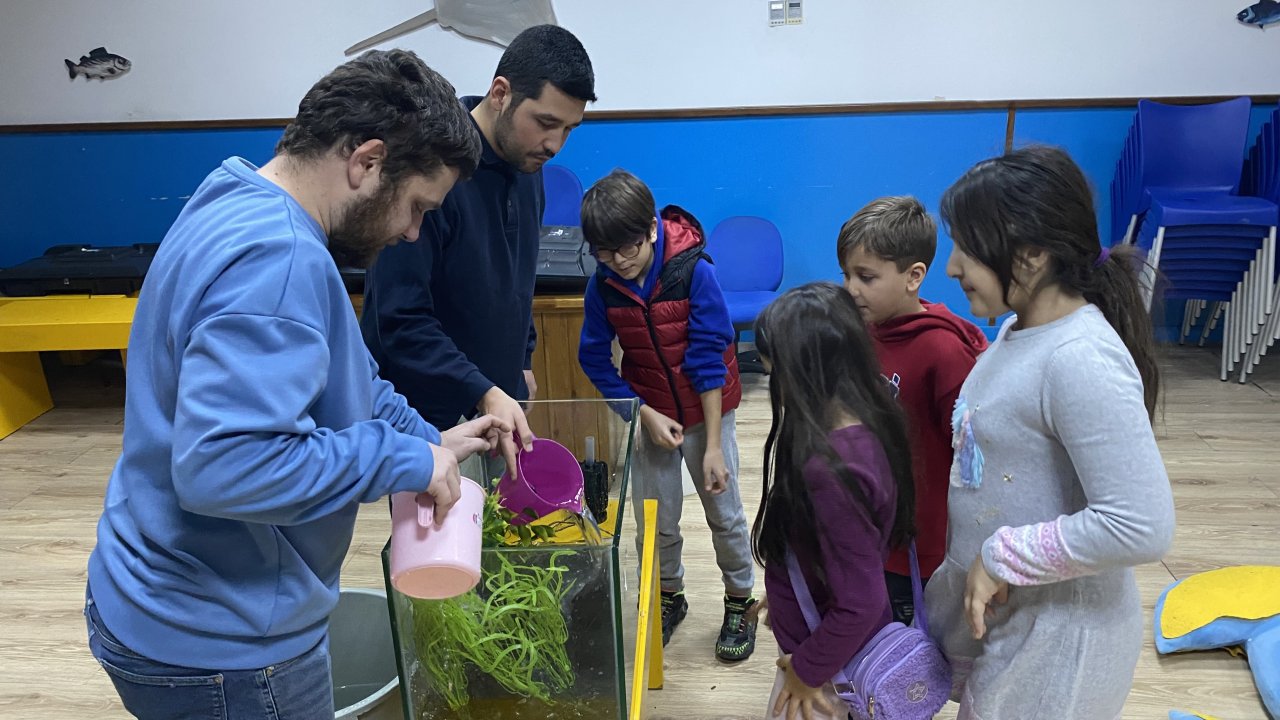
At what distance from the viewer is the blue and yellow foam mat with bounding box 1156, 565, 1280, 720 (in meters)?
2.06

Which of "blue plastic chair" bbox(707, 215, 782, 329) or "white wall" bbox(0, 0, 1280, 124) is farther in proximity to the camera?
"blue plastic chair" bbox(707, 215, 782, 329)

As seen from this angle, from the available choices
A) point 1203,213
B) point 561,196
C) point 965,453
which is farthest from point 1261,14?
point 965,453

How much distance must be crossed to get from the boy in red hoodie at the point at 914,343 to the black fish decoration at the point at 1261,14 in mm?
3100

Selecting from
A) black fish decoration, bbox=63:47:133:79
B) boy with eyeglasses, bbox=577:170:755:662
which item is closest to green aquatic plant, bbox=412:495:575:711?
boy with eyeglasses, bbox=577:170:755:662

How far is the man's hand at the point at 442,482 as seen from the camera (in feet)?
3.15

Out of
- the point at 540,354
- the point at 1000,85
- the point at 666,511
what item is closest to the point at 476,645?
the point at 666,511

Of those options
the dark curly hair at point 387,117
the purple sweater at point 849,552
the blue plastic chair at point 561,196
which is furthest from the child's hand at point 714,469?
the blue plastic chair at point 561,196

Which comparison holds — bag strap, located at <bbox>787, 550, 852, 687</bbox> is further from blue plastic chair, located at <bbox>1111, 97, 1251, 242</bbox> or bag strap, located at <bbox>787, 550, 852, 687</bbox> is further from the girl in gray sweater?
blue plastic chair, located at <bbox>1111, 97, 1251, 242</bbox>

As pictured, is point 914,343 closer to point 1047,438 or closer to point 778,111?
point 1047,438

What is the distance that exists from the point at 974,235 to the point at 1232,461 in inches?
102

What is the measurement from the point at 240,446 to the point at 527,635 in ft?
1.68

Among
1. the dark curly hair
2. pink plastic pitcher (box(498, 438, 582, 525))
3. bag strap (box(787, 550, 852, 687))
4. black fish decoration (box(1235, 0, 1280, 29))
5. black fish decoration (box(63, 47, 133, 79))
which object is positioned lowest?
bag strap (box(787, 550, 852, 687))

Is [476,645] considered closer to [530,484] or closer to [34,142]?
[530,484]

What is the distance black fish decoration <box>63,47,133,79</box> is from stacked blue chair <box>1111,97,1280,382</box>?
15.3 ft
